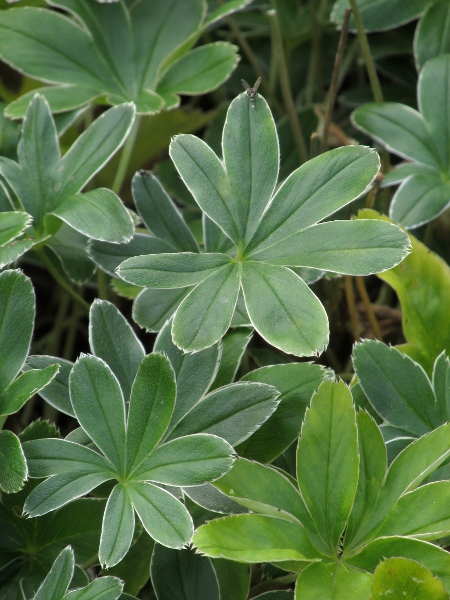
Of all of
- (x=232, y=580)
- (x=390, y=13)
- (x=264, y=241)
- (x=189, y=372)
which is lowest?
(x=232, y=580)

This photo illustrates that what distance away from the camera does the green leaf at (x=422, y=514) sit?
0.58 metres

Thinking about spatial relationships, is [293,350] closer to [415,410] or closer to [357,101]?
[415,410]

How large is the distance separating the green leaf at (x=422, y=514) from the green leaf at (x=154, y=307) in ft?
1.16

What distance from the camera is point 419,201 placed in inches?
36.7

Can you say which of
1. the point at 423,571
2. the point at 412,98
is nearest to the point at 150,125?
the point at 412,98

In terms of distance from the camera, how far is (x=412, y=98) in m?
1.27

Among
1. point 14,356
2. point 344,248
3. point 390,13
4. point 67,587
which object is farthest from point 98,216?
point 390,13

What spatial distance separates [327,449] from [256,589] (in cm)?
25

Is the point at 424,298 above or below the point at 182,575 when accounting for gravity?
above

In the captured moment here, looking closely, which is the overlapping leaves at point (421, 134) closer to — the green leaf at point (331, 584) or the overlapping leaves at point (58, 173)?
the overlapping leaves at point (58, 173)

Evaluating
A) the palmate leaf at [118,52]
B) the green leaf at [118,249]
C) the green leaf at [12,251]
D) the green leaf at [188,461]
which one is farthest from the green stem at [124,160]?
the green leaf at [188,461]

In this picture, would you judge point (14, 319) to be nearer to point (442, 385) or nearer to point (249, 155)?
point (249, 155)

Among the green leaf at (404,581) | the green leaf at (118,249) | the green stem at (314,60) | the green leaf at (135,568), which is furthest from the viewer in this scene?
the green stem at (314,60)

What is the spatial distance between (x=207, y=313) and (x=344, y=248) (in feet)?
0.49
